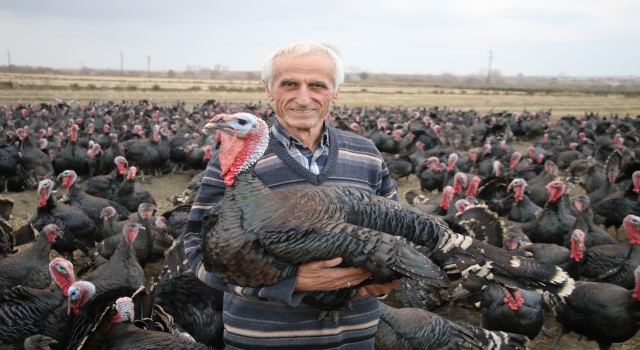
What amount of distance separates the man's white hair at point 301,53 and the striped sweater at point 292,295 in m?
0.27

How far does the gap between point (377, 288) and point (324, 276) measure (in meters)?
0.25

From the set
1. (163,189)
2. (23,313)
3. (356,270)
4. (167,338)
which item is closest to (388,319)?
(167,338)

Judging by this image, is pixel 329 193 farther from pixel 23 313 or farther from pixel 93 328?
pixel 23 313

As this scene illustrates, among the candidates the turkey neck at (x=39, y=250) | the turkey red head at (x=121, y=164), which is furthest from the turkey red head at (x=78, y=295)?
the turkey red head at (x=121, y=164)

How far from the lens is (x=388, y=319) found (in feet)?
11.4

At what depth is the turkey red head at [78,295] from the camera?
3.70 meters

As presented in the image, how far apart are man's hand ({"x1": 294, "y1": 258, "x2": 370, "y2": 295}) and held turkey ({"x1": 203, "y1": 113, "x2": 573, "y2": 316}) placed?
0.03m

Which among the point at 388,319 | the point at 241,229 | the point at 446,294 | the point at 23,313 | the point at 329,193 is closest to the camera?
the point at 241,229

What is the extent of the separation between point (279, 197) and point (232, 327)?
0.63 m

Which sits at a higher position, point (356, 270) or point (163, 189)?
point (356, 270)

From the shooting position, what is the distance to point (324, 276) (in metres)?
1.80

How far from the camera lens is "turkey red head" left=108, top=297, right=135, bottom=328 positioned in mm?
3092

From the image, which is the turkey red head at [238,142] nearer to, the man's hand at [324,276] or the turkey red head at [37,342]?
the man's hand at [324,276]

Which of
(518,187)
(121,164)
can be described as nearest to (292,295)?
(518,187)
